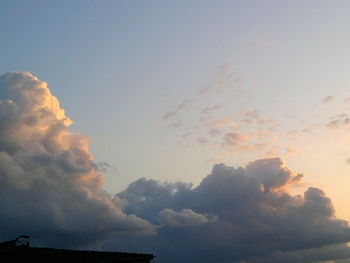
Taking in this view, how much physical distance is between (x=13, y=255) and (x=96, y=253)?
284 inches

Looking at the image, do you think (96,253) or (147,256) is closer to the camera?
(96,253)

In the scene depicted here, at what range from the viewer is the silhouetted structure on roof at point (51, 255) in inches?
1136

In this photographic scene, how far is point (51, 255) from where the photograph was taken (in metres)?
30.5

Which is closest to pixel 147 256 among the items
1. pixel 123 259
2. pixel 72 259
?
pixel 123 259

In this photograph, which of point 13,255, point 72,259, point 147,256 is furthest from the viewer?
point 147,256

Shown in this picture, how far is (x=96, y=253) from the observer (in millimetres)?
33531

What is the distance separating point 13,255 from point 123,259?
9.33 meters

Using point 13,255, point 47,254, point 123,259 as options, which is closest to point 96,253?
point 123,259

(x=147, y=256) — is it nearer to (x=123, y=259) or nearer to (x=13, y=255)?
(x=123, y=259)

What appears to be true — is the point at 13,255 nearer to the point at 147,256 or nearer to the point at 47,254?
the point at 47,254

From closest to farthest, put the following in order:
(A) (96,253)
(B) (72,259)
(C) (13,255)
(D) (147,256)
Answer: (C) (13,255)
(B) (72,259)
(A) (96,253)
(D) (147,256)

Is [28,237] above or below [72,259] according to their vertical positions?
above

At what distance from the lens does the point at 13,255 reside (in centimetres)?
2875

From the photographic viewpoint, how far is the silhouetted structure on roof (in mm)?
28844
